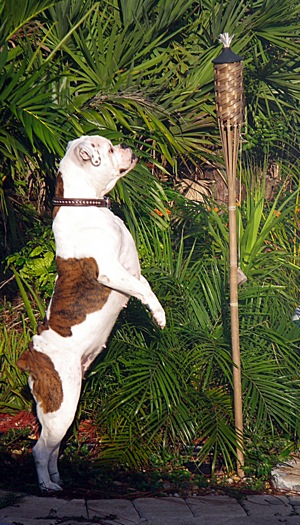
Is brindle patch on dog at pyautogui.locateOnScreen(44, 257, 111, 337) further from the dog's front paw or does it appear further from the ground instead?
the ground

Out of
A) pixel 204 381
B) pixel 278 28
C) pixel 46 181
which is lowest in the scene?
pixel 204 381

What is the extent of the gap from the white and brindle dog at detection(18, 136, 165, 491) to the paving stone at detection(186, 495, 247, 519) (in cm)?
76

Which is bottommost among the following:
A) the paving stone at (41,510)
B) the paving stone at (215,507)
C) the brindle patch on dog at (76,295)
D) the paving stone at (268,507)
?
the paving stone at (268,507)

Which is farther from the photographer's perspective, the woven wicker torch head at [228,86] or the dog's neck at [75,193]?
the woven wicker torch head at [228,86]

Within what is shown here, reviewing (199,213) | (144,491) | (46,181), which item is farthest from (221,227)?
(144,491)

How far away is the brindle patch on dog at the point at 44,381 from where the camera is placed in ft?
13.9

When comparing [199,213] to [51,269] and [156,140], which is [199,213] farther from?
[51,269]

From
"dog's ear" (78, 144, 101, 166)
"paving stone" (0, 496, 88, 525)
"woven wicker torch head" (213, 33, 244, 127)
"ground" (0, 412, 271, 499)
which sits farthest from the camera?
"woven wicker torch head" (213, 33, 244, 127)

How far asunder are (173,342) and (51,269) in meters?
1.27

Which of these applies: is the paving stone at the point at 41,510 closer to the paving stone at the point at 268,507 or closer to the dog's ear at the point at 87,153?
the paving stone at the point at 268,507

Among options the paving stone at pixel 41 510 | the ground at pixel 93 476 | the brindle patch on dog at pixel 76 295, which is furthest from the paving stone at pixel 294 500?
the brindle patch on dog at pixel 76 295

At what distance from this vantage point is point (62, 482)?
14.6ft

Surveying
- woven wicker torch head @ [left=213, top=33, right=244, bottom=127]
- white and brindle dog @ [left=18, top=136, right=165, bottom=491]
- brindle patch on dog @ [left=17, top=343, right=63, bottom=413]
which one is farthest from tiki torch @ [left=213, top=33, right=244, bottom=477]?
brindle patch on dog @ [left=17, top=343, right=63, bottom=413]

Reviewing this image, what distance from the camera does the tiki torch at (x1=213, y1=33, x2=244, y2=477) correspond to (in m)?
4.53
